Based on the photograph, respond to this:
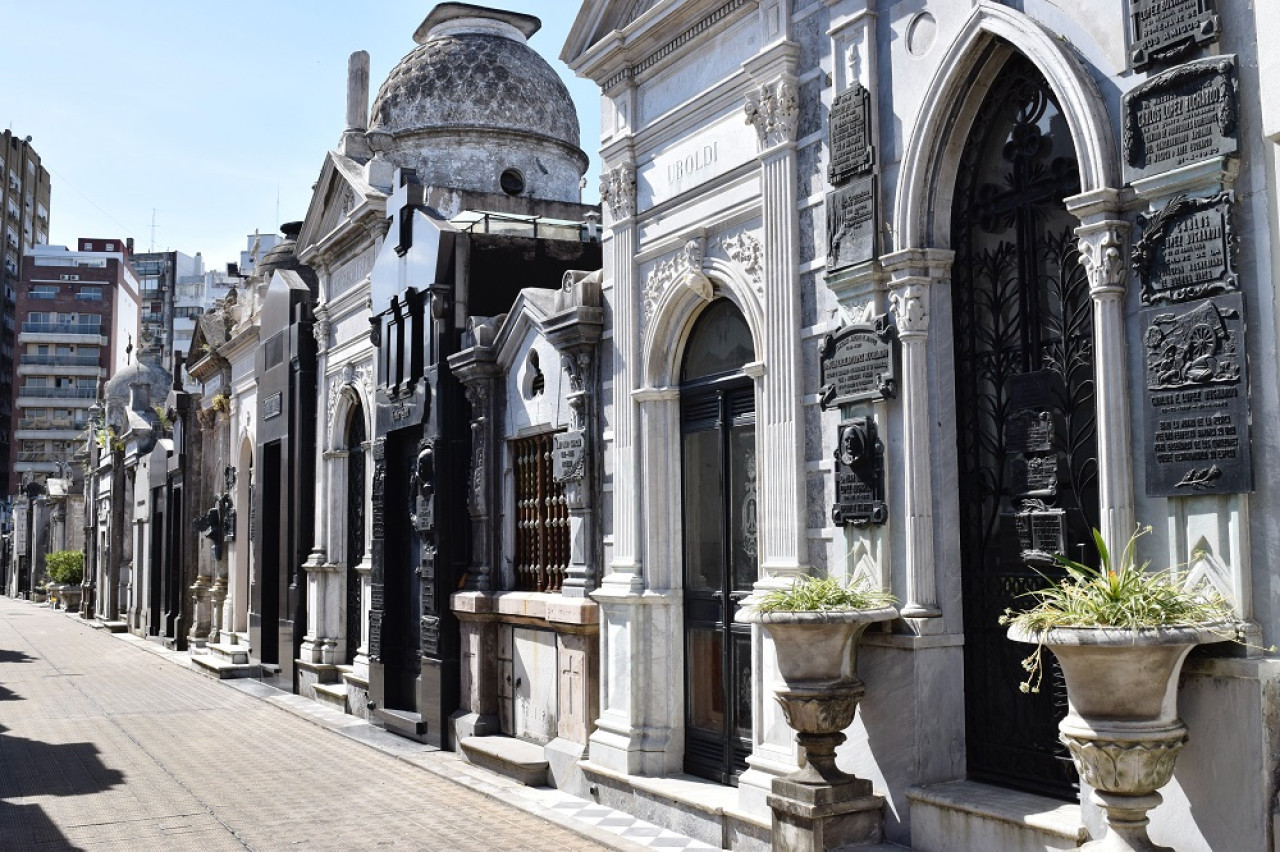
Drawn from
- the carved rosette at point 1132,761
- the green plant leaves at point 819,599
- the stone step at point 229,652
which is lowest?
the stone step at point 229,652

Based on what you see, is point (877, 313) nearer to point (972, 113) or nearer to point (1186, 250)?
point (972, 113)

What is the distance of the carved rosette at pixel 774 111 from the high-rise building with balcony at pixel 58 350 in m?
84.7

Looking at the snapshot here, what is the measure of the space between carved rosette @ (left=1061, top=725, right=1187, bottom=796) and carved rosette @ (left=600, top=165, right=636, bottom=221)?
6306 millimetres

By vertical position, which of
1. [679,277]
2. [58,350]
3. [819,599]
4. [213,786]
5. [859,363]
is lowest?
[213,786]

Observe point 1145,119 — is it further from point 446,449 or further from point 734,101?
point 446,449

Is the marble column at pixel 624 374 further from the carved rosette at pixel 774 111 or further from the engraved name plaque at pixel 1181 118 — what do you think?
the engraved name plaque at pixel 1181 118

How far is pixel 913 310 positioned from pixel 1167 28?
2.11 meters

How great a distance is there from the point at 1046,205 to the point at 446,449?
7789 millimetres

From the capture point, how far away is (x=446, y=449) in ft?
43.5

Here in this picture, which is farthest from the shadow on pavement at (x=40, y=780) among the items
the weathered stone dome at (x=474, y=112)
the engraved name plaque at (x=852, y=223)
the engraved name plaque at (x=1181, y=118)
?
the weathered stone dome at (x=474, y=112)

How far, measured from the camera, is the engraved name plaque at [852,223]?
7.60 meters

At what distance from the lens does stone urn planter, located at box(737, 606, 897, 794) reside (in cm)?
707

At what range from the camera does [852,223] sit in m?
7.75

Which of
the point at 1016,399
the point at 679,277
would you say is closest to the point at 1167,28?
the point at 1016,399
